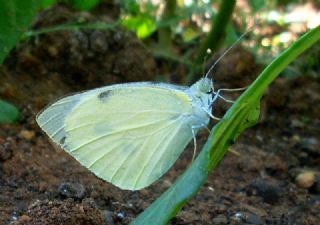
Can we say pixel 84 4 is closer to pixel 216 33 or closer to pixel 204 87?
pixel 216 33

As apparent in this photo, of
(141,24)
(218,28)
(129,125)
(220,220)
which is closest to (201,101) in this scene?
(129,125)

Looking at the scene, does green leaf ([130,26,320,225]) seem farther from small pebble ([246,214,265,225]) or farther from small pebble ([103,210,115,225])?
small pebble ([246,214,265,225])

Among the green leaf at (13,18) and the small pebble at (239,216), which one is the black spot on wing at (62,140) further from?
the small pebble at (239,216)

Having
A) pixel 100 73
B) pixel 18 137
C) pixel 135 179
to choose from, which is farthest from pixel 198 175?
pixel 100 73

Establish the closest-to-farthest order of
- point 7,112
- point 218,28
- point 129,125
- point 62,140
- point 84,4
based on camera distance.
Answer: point 62,140 < point 129,125 < point 7,112 < point 84,4 < point 218,28

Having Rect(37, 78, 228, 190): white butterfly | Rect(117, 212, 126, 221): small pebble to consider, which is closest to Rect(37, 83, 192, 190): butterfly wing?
Rect(37, 78, 228, 190): white butterfly

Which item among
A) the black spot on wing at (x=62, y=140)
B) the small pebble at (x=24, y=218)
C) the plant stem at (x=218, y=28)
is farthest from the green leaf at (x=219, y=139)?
the plant stem at (x=218, y=28)
